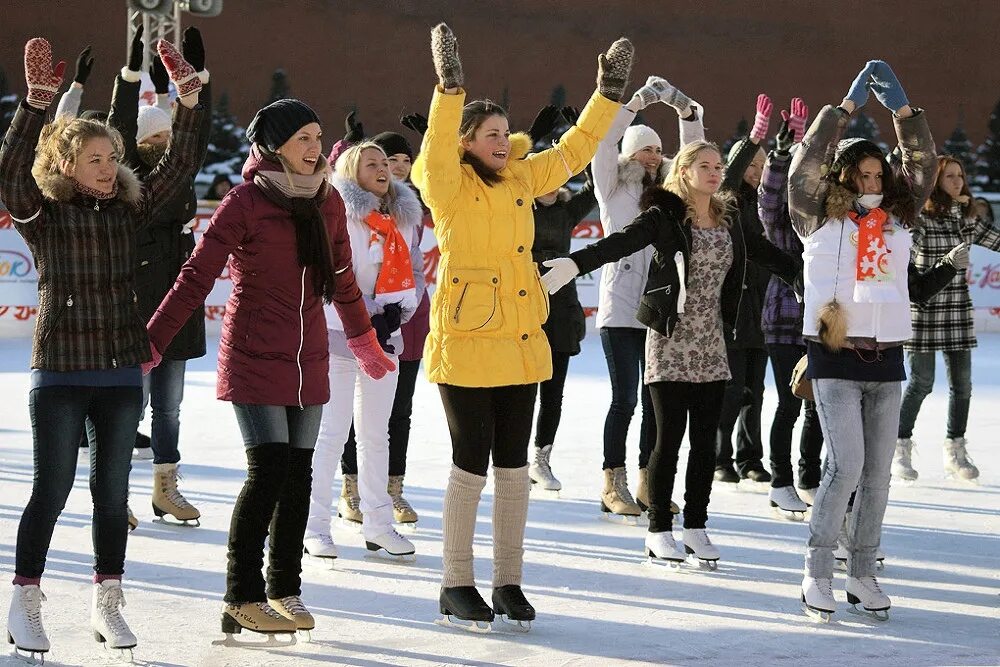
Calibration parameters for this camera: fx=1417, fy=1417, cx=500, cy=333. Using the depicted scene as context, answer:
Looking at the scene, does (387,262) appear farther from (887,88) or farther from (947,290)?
(947,290)

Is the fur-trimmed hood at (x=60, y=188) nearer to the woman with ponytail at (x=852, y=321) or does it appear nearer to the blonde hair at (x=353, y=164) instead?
the blonde hair at (x=353, y=164)

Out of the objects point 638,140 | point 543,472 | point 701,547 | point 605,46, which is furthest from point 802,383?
point 605,46

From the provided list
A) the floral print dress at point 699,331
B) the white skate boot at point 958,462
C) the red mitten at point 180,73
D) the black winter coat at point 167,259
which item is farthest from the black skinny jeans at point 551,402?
the red mitten at point 180,73

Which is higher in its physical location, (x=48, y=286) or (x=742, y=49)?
(x=742, y=49)

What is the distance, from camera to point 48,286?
395 cm

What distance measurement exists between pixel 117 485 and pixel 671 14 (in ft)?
76.7

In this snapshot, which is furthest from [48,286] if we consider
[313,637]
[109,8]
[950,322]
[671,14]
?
[671,14]

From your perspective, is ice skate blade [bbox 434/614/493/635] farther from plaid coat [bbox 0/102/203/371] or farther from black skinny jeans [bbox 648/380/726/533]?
plaid coat [bbox 0/102/203/371]

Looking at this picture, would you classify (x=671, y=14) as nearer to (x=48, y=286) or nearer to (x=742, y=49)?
(x=742, y=49)

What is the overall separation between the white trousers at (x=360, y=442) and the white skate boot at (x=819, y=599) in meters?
1.66

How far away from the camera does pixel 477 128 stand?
175 inches

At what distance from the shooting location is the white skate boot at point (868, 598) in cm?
455

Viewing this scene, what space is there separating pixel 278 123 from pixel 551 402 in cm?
292

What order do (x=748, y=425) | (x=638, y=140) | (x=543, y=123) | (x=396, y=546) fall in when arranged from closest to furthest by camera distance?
Answer: (x=543, y=123)
(x=396, y=546)
(x=638, y=140)
(x=748, y=425)
